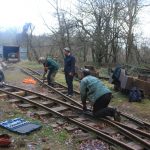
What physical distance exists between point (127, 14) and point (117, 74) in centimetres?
1692

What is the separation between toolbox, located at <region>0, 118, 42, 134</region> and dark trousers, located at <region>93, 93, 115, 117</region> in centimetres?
177

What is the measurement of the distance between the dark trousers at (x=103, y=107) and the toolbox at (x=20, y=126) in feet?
5.82

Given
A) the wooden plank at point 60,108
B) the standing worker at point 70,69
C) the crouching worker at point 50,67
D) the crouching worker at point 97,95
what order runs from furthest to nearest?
the crouching worker at point 50,67 < the standing worker at point 70,69 < the wooden plank at point 60,108 < the crouching worker at point 97,95

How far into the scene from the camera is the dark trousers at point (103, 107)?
10211 millimetres

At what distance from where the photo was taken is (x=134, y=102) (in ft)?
45.5

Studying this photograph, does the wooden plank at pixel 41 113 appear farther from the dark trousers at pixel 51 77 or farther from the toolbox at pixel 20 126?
the dark trousers at pixel 51 77

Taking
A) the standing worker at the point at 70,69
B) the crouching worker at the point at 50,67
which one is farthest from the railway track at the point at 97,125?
the crouching worker at the point at 50,67

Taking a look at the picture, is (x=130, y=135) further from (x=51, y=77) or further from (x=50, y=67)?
(x=51, y=77)

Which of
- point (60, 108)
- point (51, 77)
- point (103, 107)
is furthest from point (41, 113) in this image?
point (51, 77)

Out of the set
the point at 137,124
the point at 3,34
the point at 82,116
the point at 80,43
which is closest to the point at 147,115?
the point at 137,124

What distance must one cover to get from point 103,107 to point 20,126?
98.2 inches

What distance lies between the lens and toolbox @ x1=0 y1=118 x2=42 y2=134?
9.18 meters

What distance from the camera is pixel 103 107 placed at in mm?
10398

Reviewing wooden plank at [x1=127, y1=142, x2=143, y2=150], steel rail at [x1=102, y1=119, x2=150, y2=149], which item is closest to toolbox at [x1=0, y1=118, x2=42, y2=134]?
steel rail at [x1=102, y1=119, x2=150, y2=149]
